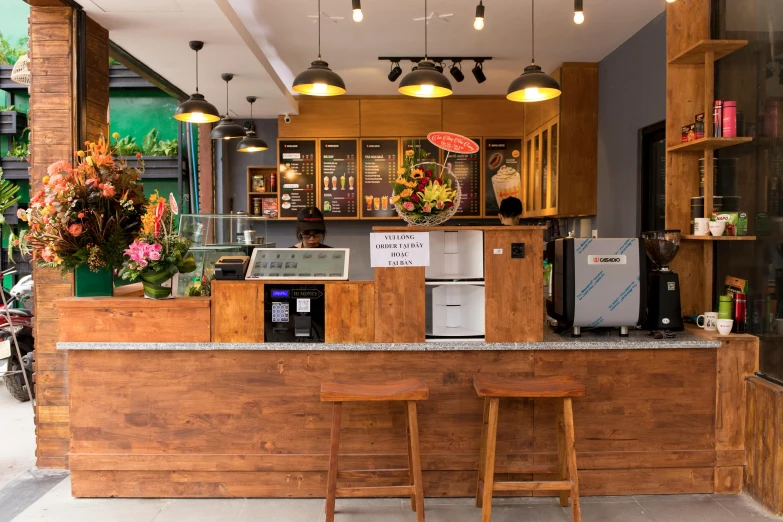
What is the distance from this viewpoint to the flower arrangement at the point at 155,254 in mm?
3049

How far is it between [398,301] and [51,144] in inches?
88.2

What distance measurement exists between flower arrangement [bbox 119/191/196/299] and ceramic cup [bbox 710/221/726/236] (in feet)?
9.30

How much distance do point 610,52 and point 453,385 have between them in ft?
12.3

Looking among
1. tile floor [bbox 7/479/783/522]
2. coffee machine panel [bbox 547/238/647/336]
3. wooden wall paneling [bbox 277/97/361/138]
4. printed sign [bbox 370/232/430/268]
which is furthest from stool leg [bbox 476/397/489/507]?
wooden wall paneling [bbox 277/97/361/138]

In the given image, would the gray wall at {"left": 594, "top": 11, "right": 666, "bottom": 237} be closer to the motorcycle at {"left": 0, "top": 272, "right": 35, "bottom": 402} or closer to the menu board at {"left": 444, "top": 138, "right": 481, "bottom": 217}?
the menu board at {"left": 444, "top": 138, "right": 481, "bottom": 217}

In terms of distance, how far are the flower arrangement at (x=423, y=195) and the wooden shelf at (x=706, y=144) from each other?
4.48ft

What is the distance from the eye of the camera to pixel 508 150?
7137mm

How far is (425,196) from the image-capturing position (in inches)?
118

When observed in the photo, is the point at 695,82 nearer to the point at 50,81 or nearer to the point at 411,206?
the point at 411,206

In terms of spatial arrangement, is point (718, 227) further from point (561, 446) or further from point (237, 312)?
point (237, 312)

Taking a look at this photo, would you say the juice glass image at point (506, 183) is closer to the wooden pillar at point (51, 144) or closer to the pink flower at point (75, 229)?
the wooden pillar at point (51, 144)

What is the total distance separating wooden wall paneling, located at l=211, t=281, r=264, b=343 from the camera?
3061 millimetres

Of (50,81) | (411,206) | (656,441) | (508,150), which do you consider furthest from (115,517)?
(508,150)

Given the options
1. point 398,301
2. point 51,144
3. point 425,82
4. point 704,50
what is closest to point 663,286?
point 704,50
